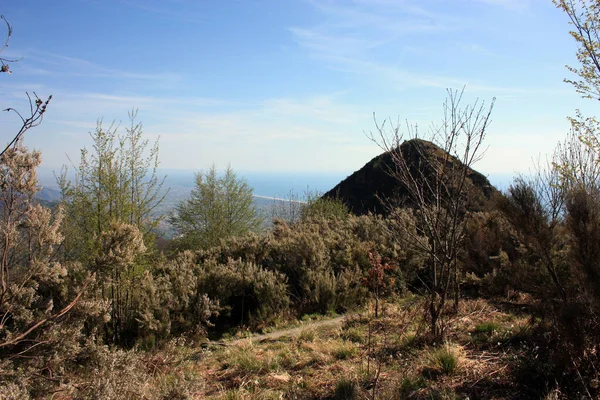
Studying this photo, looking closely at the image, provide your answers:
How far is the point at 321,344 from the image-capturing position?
503cm

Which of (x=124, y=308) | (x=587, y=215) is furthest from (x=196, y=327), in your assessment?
(x=587, y=215)

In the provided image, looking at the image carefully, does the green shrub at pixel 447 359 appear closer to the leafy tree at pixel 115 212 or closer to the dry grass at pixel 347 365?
the dry grass at pixel 347 365

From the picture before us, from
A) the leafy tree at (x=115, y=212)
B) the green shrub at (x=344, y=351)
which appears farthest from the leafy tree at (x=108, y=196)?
the green shrub at (x=344, y=351)

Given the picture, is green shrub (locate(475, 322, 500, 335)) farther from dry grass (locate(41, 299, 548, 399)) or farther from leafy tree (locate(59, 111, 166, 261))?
leafy tree (locate(59, 111, 166, 261))

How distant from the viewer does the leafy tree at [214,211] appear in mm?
21453

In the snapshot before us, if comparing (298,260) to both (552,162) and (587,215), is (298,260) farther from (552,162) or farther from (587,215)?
(552,162)

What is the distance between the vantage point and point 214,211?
21766 millimetres

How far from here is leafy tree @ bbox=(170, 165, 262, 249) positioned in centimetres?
2145

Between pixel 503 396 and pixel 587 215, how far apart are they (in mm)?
1656

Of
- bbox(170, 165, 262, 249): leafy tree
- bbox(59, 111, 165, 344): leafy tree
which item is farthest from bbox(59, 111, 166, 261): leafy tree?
bbox(170, 165, 262, 249): leafy tree

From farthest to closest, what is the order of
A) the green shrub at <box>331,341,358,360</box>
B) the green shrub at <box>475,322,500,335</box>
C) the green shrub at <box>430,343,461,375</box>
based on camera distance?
the green shrub at <box>475,322,500,335</box> → the green shrub at <box>331,341,358,360</box> → the green shrub at <box>430,343,461,375</box>

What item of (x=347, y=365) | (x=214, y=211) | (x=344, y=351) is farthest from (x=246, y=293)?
(x=214, y=211)

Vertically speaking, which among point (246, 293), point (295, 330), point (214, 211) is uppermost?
point (214, 211)

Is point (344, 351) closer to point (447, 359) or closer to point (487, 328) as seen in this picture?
point (447, 359)
